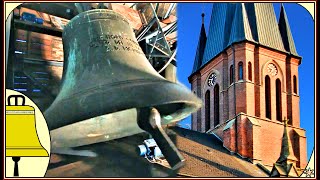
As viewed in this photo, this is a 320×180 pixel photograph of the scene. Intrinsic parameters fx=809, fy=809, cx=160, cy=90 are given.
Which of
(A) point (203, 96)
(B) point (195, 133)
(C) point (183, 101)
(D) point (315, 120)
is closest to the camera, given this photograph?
(C) point (183, 101)

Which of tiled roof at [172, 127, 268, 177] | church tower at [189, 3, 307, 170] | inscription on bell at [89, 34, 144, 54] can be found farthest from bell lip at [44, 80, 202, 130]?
church tower at [189, 3, 307, 170]

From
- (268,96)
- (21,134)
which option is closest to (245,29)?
(268,96)

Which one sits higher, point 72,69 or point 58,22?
point 58,22

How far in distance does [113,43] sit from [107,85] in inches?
28.2

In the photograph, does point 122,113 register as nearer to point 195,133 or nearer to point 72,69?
point 72,69

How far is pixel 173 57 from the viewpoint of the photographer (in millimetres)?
10125

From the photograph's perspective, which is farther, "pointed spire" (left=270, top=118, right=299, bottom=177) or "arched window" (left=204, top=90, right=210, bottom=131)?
"arched window" (left=204, top=90, right=210, bottom=131)

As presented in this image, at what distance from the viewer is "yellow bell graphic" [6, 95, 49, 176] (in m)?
8.77

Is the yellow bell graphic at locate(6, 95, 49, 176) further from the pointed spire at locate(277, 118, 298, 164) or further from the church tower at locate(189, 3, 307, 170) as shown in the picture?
the church tower at locate(189, 3, 307, 170)

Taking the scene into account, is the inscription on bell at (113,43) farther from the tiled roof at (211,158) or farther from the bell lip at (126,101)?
the tiled roof at (211,158)

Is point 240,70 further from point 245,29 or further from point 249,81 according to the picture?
point 245,29

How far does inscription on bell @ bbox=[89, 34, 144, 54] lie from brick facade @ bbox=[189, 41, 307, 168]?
831 cm

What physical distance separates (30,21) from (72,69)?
4.79 ft

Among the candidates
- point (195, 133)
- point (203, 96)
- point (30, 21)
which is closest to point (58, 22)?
point (30, 21)
